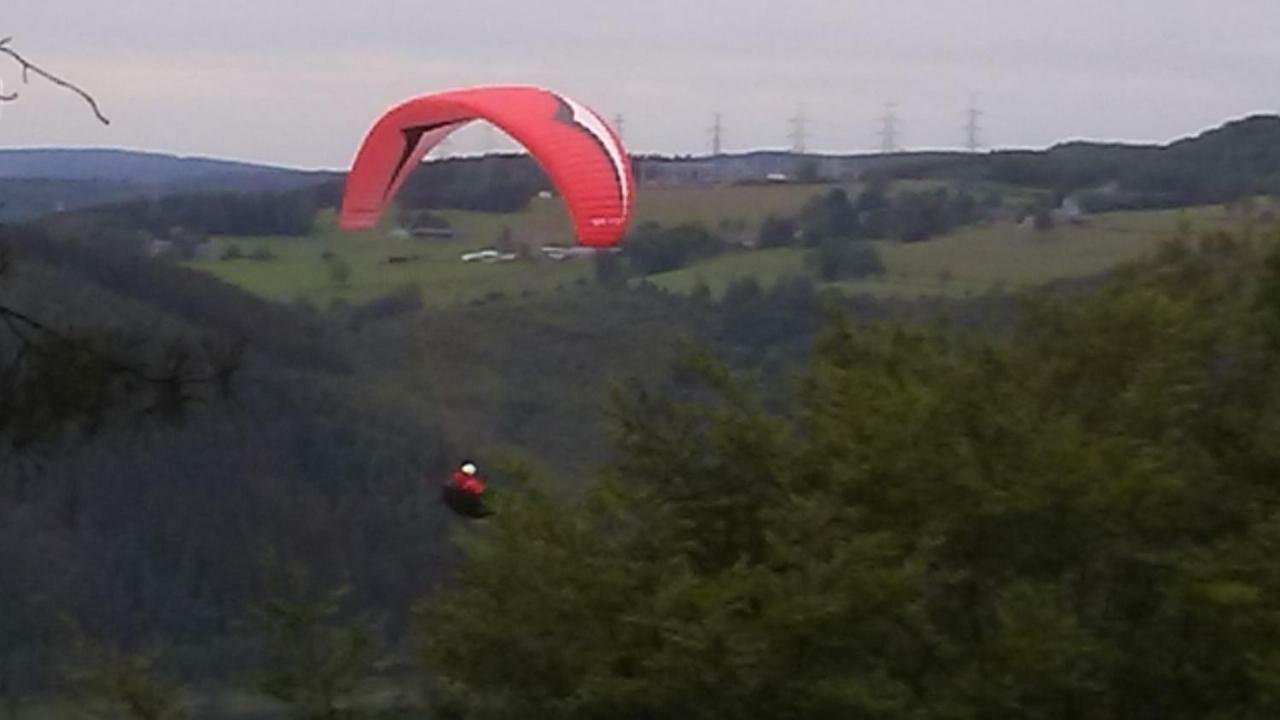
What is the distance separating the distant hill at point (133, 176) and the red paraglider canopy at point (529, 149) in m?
4.04

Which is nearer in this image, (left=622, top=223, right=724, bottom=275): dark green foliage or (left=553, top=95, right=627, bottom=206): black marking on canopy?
(left=553, top=95, right=627, bottom=206): black marking on canopy

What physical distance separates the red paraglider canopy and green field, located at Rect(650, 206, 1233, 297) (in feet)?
22.0

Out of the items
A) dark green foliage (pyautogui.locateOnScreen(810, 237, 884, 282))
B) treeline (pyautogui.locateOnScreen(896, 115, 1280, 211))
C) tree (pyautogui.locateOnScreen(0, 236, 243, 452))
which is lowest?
dark green foliage (pyautogui.locateOnScreen(810, 237, 884, 282))

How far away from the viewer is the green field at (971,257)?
22312 mm

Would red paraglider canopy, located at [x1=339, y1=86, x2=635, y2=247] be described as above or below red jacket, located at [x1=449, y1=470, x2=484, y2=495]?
above

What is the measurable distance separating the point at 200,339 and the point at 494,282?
15076mm

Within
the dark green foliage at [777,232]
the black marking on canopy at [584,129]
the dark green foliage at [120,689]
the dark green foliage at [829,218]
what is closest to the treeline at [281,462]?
the black marking on canopy at [584,129]

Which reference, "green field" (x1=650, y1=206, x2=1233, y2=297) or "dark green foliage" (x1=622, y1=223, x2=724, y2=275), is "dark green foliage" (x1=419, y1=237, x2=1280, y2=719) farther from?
"dark green foliage" (x1=622, y1=223, x2=724, y2=275)

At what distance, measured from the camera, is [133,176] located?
20766 mm

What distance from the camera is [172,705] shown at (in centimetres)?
979

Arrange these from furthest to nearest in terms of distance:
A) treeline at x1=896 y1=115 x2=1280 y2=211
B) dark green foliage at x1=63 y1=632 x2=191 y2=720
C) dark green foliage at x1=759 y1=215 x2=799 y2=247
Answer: treeline at x1=896 y1=115 x2=1280 y2=211, dark green foliage at x1=759 y1=215 x2=799 y2=247, dark green foliage at x1=63 y1=632 x2=191 y2=720

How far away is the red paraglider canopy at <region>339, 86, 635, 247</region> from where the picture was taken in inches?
510

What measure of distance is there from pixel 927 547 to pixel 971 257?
1790 centimetres

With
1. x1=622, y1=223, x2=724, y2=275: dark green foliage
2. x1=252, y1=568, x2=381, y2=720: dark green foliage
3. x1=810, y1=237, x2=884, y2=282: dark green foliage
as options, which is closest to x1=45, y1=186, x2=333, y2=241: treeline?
x1=622, y1=223, x2=724, y2=275: dark green foliage
